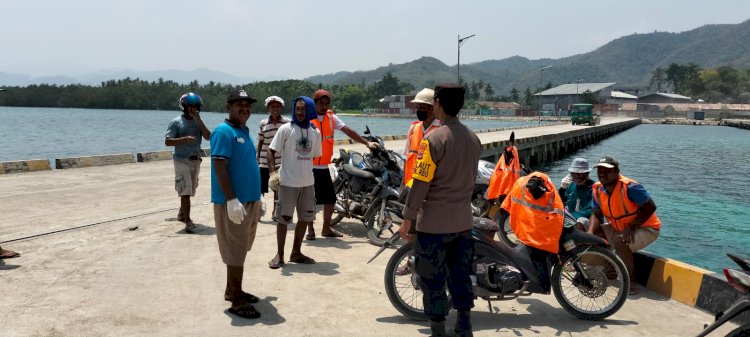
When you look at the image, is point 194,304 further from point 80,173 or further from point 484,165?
point 80,173

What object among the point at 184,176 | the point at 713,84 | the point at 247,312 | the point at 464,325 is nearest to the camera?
the point at 464,325

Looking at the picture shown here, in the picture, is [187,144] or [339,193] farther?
[339,193]

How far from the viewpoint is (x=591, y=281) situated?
15.7 feet

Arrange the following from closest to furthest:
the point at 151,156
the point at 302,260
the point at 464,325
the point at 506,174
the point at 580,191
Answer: the point at 464,325 < the point at 302,260 < the point at 580,191 < the point at 506,174 < the point at 151,156

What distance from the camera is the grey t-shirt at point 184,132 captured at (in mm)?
7125

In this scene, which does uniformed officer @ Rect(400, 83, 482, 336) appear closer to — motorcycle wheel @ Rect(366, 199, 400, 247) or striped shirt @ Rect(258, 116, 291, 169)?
motorcycle wheel @ Rect(366, 199, 400, 247)

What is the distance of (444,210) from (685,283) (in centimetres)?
327

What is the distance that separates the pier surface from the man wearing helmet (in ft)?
1.90

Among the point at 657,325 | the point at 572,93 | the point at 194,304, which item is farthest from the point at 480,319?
the point at 572,93

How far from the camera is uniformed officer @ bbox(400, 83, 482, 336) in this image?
3.54m

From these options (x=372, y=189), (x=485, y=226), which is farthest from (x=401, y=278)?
(x=372, y=189)

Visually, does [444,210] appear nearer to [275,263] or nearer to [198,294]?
[198,294]

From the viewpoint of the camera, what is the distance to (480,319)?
Result: 457 centimetres

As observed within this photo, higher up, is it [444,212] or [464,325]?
[444,212]
